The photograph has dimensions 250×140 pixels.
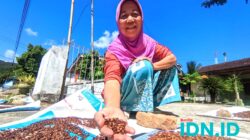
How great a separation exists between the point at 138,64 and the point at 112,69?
1.07ft

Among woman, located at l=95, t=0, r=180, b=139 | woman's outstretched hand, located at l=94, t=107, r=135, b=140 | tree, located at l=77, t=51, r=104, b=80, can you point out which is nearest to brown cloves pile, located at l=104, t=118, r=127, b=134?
woman's outstretched hand, located at l=94, t=107, r=135, b=140

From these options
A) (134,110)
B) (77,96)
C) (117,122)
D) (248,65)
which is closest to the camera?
(117,122)

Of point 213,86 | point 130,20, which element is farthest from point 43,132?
point 213,86

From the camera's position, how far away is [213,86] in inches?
503

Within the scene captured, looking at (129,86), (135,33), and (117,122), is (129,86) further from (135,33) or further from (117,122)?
(117,122)

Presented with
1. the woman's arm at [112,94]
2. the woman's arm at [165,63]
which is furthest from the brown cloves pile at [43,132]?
the woman's arm at [165,63]

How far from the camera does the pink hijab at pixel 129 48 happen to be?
182 centimetres

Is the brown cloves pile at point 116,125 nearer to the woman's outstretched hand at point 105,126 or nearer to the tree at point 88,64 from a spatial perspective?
the woman's outstretched hand at point 105,126

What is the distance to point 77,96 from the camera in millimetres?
2553

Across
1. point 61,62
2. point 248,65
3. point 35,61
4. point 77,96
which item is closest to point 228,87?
point 248,65

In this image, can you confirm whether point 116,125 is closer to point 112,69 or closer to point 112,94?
point 112,94

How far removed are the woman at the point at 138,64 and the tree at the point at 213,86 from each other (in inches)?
462

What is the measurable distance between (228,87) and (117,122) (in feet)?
43.5

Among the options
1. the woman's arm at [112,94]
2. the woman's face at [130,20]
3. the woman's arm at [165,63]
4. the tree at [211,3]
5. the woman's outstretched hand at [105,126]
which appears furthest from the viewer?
the tree at [211,3]
